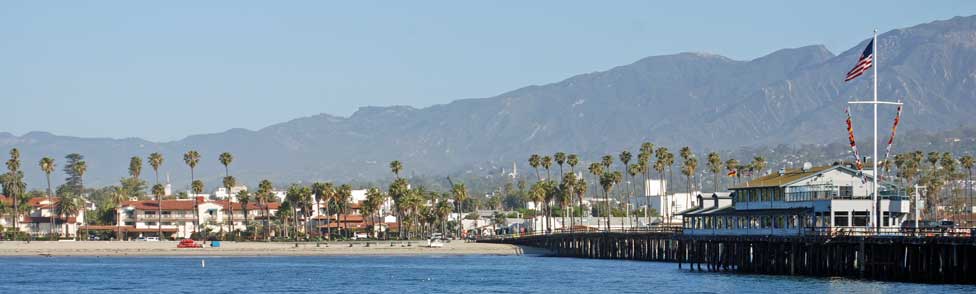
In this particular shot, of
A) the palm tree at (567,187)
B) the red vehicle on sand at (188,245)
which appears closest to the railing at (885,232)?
the red vehicle on sand at (188,245)

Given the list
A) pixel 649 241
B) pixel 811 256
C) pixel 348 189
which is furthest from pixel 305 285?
pixel 348 189

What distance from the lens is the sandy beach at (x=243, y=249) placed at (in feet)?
504

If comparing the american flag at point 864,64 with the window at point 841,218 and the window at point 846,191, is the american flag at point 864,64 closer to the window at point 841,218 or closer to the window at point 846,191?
the window at point 841,218

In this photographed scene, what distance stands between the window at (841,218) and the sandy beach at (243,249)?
65.2 m

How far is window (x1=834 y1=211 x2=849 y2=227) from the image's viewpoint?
91.3 m

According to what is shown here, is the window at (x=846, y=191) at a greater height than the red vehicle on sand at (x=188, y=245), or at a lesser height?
greater

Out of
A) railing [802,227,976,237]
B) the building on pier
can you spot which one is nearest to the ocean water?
railing [802,227,976,237]

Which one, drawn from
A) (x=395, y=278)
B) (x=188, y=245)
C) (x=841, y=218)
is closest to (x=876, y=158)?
(x=841, y=218)

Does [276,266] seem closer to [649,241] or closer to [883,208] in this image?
[649,241]

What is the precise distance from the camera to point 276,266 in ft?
409

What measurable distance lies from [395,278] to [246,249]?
2234 inches

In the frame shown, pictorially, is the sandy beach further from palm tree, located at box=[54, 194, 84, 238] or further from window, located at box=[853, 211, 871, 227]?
window, located at box=[853, 211, 871, 227]

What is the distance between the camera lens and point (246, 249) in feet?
522

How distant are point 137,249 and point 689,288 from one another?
8540 cm
